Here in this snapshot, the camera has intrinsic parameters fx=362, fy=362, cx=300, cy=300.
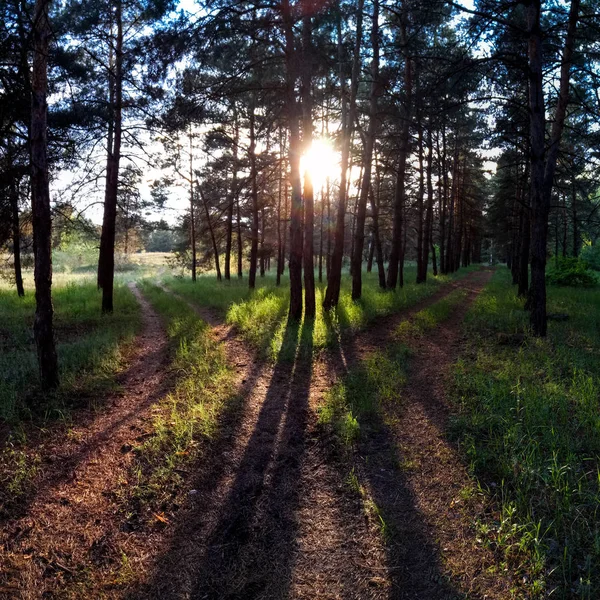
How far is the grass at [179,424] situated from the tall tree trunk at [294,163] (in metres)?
3.23

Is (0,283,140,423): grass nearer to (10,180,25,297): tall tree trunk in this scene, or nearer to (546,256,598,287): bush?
(10,180,25,297): tall tree trunk

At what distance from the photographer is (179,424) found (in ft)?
15.5

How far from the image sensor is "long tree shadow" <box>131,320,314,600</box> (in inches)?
103

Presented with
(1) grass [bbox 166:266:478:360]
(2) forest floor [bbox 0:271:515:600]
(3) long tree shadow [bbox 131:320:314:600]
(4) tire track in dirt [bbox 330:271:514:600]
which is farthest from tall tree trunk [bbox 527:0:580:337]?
(3) long tree shadow [bbox 131:320:314:600]

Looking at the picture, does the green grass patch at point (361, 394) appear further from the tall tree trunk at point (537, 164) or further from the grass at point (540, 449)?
the tall tree trunk at point (537, 164)

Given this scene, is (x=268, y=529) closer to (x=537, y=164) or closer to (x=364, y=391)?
(x=364, y=391)

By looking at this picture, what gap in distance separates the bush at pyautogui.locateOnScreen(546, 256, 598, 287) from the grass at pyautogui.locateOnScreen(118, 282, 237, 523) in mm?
18079

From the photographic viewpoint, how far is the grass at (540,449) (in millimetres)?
2576

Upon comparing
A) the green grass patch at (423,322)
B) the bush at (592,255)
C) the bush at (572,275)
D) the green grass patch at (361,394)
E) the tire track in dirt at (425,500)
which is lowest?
A: the tire track in dirt at (425,500)

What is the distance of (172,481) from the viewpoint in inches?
147

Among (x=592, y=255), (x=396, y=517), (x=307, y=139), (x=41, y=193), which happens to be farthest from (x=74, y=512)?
(x=592, y=255)

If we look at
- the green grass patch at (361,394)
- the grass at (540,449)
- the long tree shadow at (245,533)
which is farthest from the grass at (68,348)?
the grass at (540,449)

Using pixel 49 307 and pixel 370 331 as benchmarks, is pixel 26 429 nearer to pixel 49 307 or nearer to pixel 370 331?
pixel 49 307

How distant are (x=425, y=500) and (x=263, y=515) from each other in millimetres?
1509
